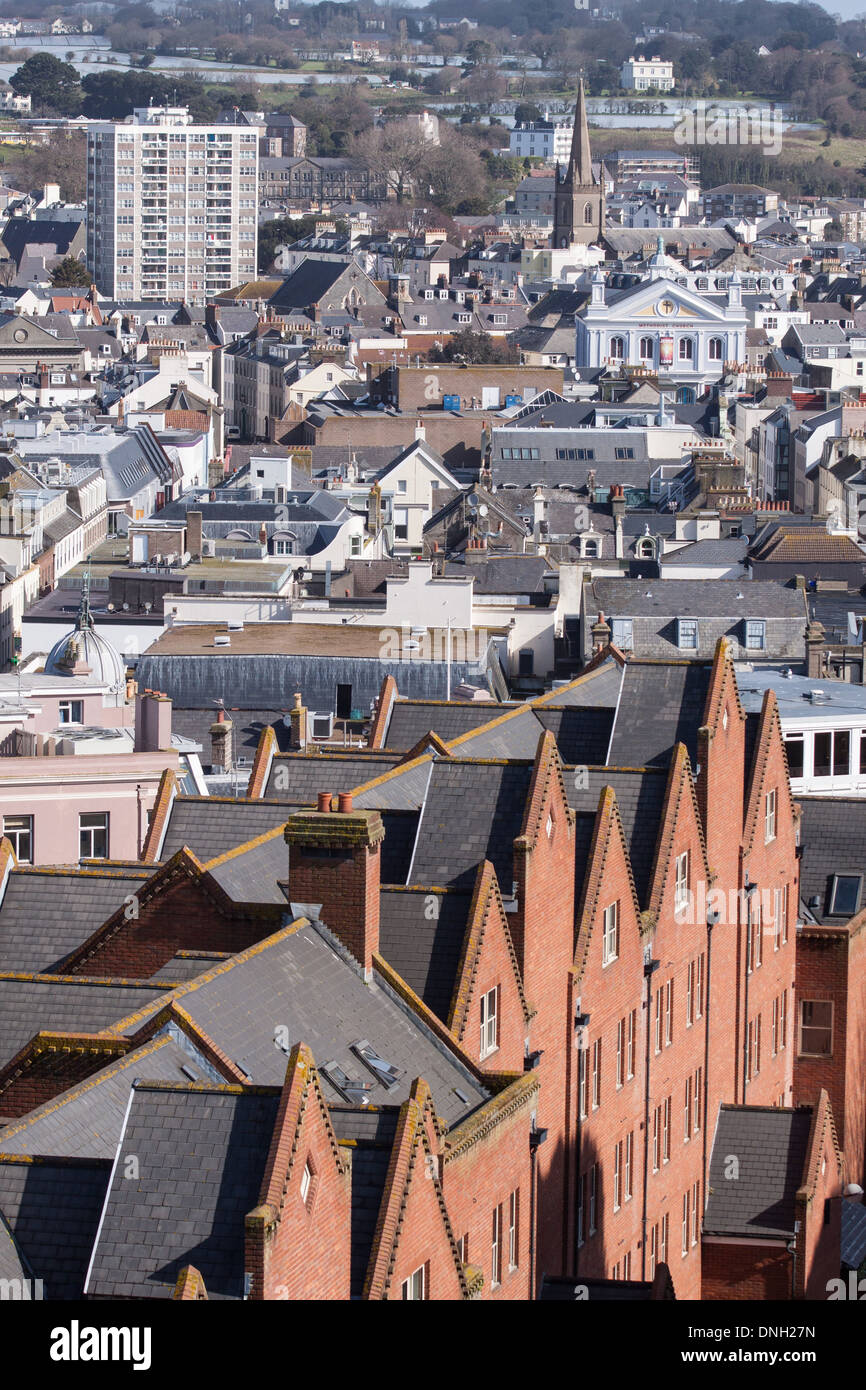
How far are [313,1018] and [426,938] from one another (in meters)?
3.28

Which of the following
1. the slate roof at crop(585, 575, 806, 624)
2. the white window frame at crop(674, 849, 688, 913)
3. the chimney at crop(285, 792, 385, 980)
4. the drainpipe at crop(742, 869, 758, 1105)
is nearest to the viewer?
the chimney at crop(285, 792, 385, 980)

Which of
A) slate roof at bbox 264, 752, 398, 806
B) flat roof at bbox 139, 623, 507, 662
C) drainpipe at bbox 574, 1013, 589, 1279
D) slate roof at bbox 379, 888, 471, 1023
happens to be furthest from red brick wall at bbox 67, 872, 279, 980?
flat roof at bbox 139, 623, 507, 662

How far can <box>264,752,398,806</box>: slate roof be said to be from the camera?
39.9 meters

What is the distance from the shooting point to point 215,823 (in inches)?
1471

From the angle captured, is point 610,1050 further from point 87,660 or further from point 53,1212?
point 87,660

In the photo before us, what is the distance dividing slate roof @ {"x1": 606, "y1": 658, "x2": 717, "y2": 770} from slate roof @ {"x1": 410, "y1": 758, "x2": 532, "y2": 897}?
7270 millimetres

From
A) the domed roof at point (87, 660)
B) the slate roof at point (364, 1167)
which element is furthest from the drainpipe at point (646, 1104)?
the domed roof at point (87, 660)

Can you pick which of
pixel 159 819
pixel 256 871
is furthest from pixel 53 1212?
pixel 159 819

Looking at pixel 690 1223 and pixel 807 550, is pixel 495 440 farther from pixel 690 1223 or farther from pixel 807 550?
pixel 690 1223

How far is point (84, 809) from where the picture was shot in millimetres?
49375

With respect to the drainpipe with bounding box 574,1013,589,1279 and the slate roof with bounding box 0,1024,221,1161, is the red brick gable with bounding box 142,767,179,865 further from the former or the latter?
the slate roof with bounding box 0,1024,221,1161

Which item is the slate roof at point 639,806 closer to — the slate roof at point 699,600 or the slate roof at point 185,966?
the slate roof at point 185,966

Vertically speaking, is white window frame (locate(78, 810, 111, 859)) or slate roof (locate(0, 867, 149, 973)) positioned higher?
slate roof (locate(0, 867, 149, 973))
